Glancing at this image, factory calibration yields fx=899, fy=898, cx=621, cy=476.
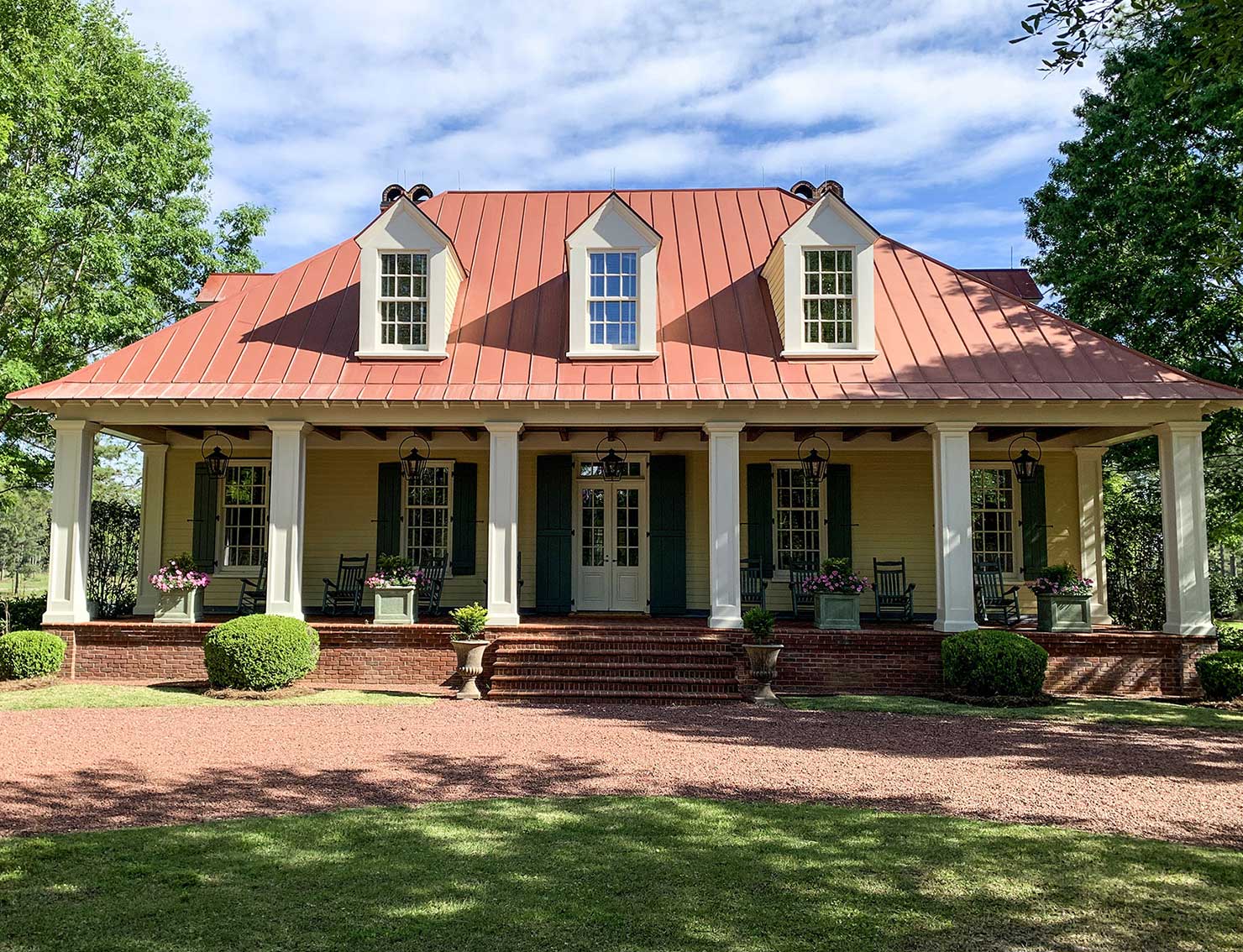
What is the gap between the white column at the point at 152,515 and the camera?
15508 millimetres

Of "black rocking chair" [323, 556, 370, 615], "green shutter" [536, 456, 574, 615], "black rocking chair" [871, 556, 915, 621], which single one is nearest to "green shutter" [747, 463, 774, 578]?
"black rocking chair" [871, 556, 915, 621]

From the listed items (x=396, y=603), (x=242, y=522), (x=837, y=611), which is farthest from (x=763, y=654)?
(x=242, y=522)

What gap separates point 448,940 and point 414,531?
11845 millimetres

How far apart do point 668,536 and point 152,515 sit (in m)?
8.94

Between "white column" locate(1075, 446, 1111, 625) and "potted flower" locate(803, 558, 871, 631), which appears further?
"white column" locate(1075, 446, 1111, 625)

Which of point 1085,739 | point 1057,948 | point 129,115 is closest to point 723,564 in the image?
point 1085,739

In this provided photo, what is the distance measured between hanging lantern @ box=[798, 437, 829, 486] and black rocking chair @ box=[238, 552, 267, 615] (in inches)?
354

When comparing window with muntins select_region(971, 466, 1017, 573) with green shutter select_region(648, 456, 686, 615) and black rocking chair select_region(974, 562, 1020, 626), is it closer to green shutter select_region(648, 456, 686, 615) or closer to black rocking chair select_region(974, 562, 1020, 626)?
black rocking chair select_region(974, 562, 1020, 626)

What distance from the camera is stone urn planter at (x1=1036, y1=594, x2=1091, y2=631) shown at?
12.5 metres

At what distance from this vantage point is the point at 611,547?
15.4 meters

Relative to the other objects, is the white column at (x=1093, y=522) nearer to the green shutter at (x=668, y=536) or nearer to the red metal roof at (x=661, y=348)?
the red metal roof at (x=661, y=348)

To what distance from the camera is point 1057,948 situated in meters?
4.10

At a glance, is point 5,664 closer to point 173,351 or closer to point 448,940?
point 173,351

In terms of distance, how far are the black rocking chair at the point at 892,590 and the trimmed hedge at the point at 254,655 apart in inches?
350
